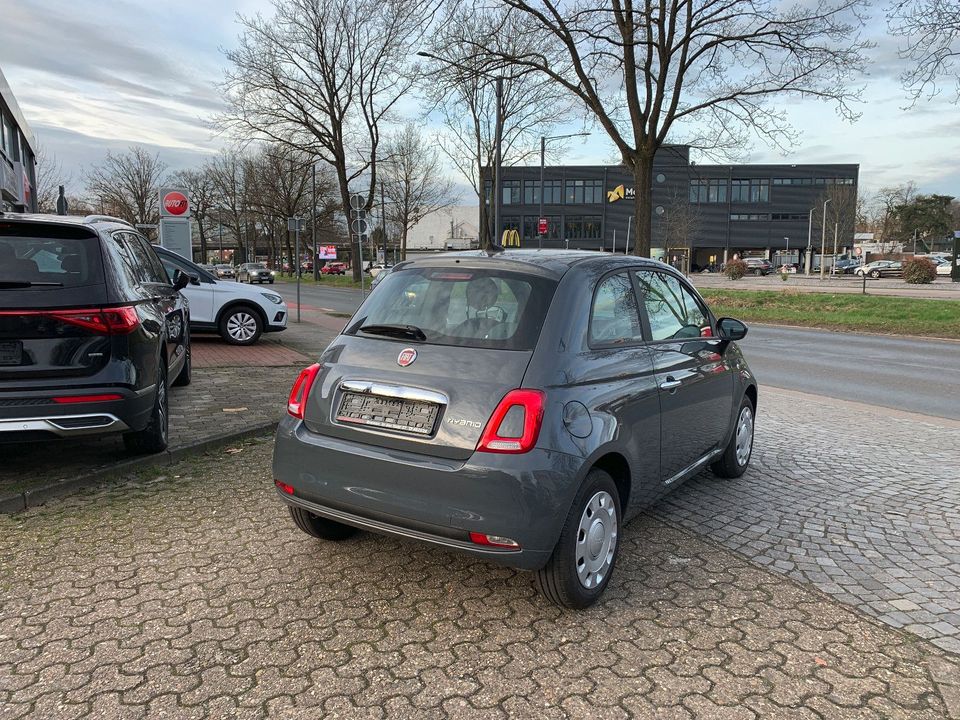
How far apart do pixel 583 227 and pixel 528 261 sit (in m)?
89.5

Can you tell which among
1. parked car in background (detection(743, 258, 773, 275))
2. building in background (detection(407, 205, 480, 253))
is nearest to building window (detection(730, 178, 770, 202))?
parked car in background (detection(743, 258, 773, 275))

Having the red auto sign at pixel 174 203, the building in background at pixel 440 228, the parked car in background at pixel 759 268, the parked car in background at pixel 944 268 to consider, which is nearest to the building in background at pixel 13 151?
the red auto sign at pixel 174 203

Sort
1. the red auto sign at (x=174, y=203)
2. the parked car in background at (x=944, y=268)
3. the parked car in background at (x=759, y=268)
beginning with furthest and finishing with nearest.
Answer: the parked car in background at (x=759, y=268) → the parked car in background at (x=944, y=268) → the red auto sign at (x=174, y=203)

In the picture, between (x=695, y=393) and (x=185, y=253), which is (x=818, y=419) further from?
(x=185, y=253)

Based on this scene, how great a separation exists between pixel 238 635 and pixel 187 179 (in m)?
67.8

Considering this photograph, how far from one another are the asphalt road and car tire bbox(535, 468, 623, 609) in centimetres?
657

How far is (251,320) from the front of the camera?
1277 centimetres

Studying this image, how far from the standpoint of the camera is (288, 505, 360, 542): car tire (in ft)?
12.1

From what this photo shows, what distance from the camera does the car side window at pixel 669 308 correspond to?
408cm

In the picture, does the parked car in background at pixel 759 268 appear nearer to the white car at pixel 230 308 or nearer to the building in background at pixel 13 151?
the building in background at pixel 13 151

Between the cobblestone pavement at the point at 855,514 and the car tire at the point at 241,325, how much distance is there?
9.05 meters

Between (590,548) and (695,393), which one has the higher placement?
(695,393)

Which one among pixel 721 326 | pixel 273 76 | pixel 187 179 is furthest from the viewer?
pixel 187 179

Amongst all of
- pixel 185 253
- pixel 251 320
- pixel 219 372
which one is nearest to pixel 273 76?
pixel 185 253
